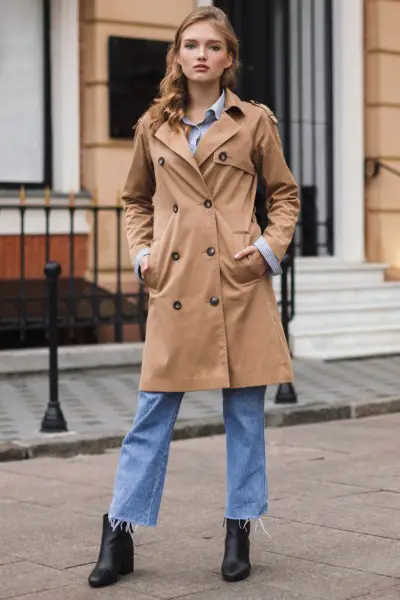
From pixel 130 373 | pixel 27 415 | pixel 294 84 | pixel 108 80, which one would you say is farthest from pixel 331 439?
pixel 294 84

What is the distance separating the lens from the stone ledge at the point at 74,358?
11648 mm

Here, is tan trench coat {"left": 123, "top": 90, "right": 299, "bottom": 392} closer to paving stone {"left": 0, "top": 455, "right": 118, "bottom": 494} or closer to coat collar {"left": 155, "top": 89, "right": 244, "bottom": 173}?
coat collar {"left": 155, "top": 89, "right": 244, "bottom": 173}

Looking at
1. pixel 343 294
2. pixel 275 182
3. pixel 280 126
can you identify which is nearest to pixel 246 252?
pixel 275 182

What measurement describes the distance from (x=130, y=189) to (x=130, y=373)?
7.17 metres

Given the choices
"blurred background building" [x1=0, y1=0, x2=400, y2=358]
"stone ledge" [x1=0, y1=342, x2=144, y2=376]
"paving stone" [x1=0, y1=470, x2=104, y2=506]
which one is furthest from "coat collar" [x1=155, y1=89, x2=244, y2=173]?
"blurred background building" [x1=0, y1=0, x2=400, y2=358]

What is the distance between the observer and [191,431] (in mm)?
9195

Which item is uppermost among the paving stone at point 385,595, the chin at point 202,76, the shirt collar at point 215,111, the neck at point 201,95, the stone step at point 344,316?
the chin at point 202,76

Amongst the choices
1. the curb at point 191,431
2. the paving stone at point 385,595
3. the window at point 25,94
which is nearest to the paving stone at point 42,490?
the curb at point 191,431

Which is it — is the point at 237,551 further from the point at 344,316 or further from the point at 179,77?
the point at 344,316

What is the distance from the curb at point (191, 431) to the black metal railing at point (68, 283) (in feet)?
9.73

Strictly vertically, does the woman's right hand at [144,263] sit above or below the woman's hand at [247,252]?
below

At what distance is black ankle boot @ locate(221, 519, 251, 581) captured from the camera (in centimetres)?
500

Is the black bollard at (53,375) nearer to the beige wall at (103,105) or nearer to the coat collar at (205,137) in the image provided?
the beige wall at (103,105)

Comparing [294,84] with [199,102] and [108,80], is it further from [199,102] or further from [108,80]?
[199,102]
